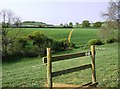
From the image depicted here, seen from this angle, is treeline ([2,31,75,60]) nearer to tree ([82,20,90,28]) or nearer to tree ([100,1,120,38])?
tree ([100,1,120,38])

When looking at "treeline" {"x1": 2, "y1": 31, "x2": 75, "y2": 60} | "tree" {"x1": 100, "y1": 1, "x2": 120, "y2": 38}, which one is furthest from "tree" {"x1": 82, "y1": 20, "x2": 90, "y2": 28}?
"treeline" {"x1": 2, "y1": 31, "x2": 75, "y2": 60}

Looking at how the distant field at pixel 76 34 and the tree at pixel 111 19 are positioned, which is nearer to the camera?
the tree at pixel 111 19

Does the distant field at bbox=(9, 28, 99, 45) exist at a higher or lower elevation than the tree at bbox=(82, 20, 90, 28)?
lower

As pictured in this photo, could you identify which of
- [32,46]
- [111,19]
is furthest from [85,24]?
[32,46]

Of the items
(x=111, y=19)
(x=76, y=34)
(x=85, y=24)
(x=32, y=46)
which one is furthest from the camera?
(x=85, y=24)

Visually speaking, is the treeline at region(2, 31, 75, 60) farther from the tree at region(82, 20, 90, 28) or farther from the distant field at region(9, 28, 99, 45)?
the tree at region(82, 20, 90, 28)

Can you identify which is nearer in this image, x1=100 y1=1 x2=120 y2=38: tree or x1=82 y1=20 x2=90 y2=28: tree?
x1=100 y1=1 x2=120 y2=38: tree

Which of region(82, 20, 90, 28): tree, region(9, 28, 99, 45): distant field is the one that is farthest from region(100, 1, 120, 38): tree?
region(82, 20, 90, 28): tree

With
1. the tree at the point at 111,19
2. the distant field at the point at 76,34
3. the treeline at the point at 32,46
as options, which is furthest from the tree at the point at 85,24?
the treeline at the point at 32,46

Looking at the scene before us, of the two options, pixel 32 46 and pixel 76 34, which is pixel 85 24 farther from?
pixel 32 46

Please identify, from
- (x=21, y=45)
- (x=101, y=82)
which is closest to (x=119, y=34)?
(x=21, y=45)

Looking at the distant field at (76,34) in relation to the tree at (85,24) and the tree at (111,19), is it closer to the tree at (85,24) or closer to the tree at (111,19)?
the tree at (85,24)

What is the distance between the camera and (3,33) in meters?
30.5

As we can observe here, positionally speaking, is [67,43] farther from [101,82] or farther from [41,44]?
[101,82]
